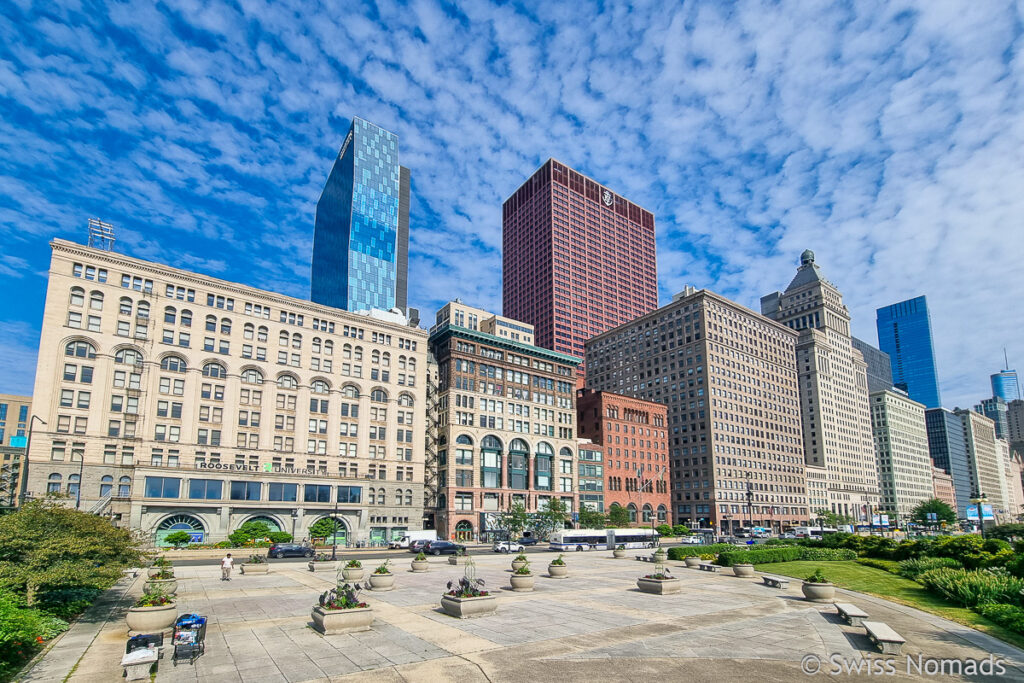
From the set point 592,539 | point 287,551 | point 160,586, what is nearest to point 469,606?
point 160,586

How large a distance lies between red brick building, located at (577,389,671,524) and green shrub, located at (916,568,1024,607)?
91915 mm

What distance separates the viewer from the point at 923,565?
107 ft

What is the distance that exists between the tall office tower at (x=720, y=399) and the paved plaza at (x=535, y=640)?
99348 mm

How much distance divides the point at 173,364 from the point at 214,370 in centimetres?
471

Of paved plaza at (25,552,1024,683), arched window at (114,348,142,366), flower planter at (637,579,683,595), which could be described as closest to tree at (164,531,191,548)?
arched window at (114,348,142,366)

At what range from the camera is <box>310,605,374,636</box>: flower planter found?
18547 mm

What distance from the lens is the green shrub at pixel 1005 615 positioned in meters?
19.4

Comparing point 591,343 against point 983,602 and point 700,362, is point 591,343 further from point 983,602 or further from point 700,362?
point 983,602

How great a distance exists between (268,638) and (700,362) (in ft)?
442

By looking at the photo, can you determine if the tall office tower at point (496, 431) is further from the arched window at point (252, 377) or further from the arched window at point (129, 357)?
the arched window at point (129, 357)

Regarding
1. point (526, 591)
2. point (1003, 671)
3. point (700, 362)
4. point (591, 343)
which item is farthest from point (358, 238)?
point (1003, 671)

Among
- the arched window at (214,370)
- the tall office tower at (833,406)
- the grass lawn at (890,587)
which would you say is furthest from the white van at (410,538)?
the tall office tower at (833,406)

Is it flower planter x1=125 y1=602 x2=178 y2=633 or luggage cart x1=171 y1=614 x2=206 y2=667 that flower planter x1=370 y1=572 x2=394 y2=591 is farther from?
luggage cart x1=171 y1=614 x2=206 y2=667

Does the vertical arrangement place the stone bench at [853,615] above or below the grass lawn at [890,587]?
above
